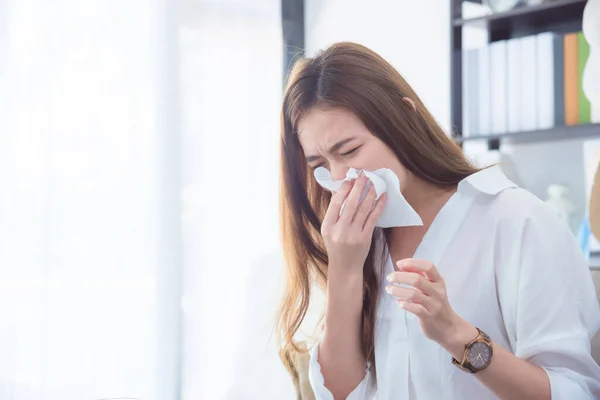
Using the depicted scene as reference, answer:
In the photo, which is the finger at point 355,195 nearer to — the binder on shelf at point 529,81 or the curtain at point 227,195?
the binder on shelf at point 529,81

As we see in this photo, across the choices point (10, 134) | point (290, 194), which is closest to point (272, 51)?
point (10, 134)

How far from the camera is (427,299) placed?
1.13m

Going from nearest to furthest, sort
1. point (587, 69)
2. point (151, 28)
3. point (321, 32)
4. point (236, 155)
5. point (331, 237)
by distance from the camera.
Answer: point (331, 237)
point (587, 69)
point (151, 28)
point (236, 155)
point (321, 32)

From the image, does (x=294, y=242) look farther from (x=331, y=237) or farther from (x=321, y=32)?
(x=321, y=32)

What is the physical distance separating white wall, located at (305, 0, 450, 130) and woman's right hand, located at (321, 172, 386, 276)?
163cm

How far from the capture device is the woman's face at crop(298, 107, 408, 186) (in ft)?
4.55

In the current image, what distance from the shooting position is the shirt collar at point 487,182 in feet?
4.65

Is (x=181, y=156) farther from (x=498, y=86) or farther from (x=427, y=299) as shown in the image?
→ (x=427, y=299)

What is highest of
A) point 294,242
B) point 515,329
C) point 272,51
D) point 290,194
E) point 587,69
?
point 272,51

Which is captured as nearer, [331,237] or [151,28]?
[331,237]

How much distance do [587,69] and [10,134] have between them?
1791mm

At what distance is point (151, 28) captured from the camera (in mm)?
2744

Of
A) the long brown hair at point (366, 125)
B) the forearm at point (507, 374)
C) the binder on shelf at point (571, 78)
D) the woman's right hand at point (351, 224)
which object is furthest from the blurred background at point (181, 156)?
the forearm at point (507, 374)

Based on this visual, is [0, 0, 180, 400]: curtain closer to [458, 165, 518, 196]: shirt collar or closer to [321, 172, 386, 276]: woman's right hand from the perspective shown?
[321, 172, 386, 276]: woman's right hand
